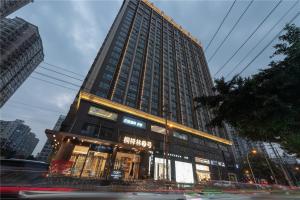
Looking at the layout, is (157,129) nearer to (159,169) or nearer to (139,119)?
(139,119)

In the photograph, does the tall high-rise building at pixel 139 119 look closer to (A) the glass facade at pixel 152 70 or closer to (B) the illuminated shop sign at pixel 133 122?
(B) the illuminated shop sign at pixel 133 122

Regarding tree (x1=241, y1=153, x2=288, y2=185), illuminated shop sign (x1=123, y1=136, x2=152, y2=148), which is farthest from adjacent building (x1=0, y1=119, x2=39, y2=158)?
tree (x1=241, y1=153, x2=288, y2=185)

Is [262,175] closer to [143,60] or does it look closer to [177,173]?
[177,173]

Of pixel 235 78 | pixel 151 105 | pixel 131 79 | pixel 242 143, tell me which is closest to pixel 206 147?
pixel 151 105

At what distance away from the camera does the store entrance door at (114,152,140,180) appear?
2444 cm

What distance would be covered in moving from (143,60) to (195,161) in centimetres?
2906

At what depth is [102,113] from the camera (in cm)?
2573

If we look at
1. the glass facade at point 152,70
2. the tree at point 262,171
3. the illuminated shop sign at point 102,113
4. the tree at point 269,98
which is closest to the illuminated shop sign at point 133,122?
the illuminated shop sign at point 102,113

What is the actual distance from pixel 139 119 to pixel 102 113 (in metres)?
7.54

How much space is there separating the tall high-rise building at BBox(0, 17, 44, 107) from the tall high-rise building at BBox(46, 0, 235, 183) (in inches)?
2023

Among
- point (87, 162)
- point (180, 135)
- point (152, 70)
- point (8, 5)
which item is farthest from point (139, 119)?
point (8, 5)

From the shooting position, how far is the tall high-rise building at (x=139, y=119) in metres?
22.6

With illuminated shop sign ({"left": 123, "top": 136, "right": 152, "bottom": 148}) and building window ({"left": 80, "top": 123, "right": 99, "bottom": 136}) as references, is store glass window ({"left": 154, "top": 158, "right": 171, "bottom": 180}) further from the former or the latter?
building window ({"left": 80, "top": 123, "right": 99, "bottom": 136})

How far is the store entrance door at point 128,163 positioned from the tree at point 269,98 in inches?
848
